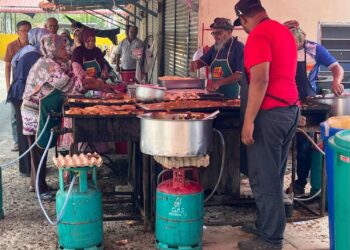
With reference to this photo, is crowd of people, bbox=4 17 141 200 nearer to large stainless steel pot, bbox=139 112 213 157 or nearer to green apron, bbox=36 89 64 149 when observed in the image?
green apron, bbox=36 89 64 149

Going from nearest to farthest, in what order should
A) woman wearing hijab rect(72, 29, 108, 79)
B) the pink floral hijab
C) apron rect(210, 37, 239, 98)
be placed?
the pink floral hijab → apron rect(210, 37, 239, 98) → woman wearing hijab rect(72, 29, 108, 79)

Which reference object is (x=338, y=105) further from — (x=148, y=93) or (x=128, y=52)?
(x=128, y=52)

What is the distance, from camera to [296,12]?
837 centimetres

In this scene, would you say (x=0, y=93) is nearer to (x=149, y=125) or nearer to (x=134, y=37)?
(x=134, y=37)

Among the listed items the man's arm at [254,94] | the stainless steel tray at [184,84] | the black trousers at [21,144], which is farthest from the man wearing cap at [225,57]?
the black trousers at [21,144]

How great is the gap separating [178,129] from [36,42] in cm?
351

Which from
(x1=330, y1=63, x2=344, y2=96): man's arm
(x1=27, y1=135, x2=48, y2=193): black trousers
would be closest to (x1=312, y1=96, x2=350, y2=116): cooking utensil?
(x1=330, y1=63, x2=344, y2=96): man's arm

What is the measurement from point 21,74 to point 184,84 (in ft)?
7.22

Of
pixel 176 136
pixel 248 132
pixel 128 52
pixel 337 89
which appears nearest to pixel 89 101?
pixel 176 136

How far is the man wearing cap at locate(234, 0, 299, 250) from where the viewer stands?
4.25 metres

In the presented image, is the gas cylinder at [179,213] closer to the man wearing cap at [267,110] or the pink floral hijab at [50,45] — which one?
the man wearing cap at [267,110]

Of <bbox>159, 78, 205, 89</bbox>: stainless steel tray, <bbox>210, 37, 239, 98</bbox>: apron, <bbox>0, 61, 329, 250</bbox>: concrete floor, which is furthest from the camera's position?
<bbox>210, 37, 239, 98</bbox>: apron

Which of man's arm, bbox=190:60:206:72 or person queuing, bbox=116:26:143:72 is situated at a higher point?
person queuing, bbox=116:26:143:72

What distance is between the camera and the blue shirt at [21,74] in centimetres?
673
